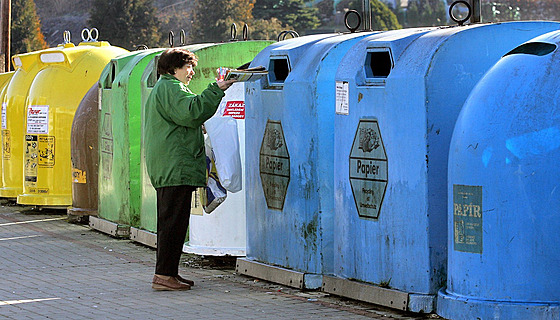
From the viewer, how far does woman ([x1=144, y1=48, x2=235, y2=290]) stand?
6.63 metres

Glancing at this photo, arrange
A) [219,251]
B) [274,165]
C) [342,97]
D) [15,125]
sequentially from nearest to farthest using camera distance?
[342,97]
[274,165]
[219,251]
[15,125]

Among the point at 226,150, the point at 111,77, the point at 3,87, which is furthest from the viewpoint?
the point at 3,87

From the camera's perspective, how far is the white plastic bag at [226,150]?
7.08m

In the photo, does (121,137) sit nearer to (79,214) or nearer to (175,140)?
(79,214)

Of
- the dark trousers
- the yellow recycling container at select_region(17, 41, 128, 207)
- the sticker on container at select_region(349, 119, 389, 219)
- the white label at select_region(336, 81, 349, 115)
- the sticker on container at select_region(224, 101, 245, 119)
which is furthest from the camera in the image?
the yellow recycling container at select_region(17, 41, 128, 207)

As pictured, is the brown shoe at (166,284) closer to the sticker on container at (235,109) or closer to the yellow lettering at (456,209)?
the sticker on container at (235,109)

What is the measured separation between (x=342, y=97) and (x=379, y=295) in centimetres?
123

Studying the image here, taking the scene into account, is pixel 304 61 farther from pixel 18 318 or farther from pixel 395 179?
pixel 18 318

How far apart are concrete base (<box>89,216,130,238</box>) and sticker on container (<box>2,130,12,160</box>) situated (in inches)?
140

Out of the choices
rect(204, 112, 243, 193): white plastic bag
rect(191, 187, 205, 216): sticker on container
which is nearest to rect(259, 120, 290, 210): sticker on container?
rect(204, 112, 243, 193): white plastic bag

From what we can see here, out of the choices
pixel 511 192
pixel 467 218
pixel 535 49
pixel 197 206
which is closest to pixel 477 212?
pixel 467 218

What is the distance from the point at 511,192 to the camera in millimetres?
5039

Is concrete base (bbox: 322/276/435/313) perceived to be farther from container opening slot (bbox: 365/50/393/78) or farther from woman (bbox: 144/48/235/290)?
container opening slot (bbox: 365/50/393/78)

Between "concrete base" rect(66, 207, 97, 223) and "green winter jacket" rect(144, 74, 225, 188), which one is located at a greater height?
"green winter jacket" rect(144, 74, 225, 188)
